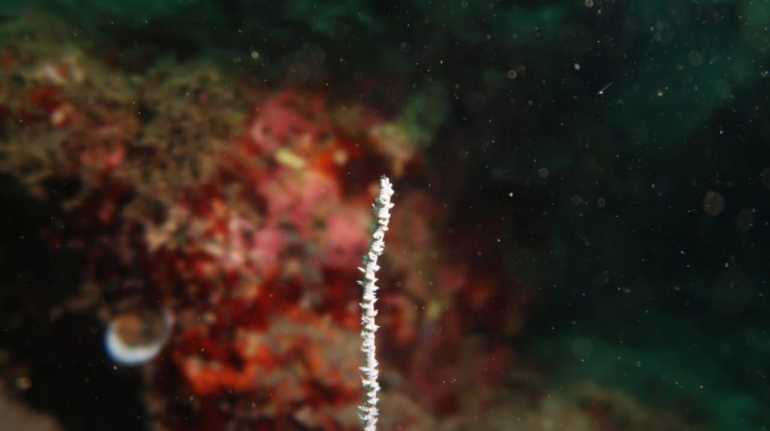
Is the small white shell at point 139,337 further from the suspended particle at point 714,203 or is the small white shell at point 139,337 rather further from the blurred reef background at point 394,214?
the suspended particle at point 714,203

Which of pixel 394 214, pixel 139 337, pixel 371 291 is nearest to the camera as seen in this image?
pixel 371 291

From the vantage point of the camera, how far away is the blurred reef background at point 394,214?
10.6 feet

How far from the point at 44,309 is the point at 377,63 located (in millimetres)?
3677

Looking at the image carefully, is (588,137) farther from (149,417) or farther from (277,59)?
(149,417)

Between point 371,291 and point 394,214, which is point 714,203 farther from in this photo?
point 371,291

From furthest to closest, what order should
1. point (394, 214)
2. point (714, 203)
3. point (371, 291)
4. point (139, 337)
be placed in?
point (714, 203) < point (394, 214) < point (139, 337) < point (371, 291)

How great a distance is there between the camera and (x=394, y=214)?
396 cm

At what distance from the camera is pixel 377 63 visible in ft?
14.6

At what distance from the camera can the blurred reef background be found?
3.23m

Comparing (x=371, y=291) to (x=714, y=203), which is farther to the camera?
(x=714, y=203)

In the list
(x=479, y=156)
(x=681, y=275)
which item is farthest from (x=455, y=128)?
(x=681, y=275)

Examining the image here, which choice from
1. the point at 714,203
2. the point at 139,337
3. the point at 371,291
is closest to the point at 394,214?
the point at 371,291

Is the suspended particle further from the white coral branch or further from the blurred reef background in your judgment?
the white coral branch

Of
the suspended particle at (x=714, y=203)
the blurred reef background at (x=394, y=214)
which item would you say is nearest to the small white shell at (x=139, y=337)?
the blurred reef background at (x=394, y=214)
